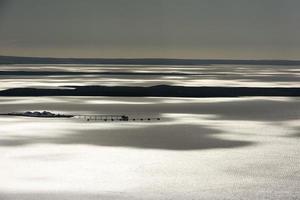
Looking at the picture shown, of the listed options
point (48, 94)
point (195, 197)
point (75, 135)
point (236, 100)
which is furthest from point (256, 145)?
point (48, 94)

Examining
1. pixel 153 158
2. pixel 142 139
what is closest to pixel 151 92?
pixel 142 139

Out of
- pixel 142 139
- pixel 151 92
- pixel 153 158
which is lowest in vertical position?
pixel 153 158

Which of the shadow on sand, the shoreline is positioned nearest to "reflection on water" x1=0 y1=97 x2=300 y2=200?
the shadow on sand

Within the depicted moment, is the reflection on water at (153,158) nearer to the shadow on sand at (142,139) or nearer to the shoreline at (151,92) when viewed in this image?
the shadow on sand at (142,139)

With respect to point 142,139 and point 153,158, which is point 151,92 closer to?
point 142,139

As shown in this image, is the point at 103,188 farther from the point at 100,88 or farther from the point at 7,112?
the point at 100,88

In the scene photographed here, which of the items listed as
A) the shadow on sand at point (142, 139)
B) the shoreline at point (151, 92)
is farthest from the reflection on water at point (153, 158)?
the shoreline at point (151, 92)

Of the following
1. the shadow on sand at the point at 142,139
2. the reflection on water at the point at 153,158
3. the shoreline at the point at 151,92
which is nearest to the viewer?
the reflection on water at the point at 153,158

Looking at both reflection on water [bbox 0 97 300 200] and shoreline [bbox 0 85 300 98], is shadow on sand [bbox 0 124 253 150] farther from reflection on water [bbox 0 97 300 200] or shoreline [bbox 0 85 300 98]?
shoreline [bbox 0 85 300 98]
